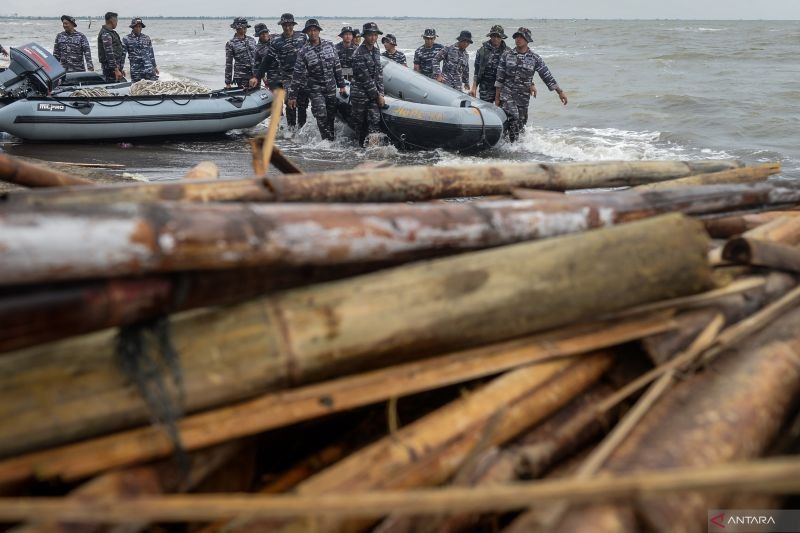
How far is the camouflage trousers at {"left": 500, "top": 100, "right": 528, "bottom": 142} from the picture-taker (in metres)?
12.8

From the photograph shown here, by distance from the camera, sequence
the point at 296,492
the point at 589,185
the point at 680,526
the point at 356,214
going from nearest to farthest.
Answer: the point at 680,526
the point at 296,492
the point at 356,214
the point at 589,185

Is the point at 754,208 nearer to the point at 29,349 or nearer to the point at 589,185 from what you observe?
the point at 589,185

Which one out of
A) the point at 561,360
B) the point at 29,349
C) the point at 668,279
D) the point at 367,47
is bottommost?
the point at 561,360

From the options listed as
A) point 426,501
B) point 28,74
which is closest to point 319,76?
point 28,74

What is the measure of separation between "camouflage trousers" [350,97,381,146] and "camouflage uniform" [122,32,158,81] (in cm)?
638

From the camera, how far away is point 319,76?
12492mm

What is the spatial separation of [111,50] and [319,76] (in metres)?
6.26

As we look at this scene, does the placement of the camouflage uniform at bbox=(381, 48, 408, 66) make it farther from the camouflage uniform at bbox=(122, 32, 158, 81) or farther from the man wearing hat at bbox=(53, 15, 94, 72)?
the man wearing hat at bbox=(53, 15, 94, 72)

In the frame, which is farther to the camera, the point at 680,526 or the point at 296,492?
the point at 296,492

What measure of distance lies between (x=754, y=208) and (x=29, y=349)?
3021 millimetres

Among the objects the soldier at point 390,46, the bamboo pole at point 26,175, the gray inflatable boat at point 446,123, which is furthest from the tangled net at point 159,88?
the bamboo pole at point 26,175

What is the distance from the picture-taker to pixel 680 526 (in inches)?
Result: 61.6

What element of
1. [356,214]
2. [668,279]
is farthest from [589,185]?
[356,214]

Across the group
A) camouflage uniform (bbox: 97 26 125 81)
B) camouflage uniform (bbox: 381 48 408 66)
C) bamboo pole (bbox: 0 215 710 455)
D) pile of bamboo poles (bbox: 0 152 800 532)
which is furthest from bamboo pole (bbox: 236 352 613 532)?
camouflage uniform (bbox: 97 26 125 81)
